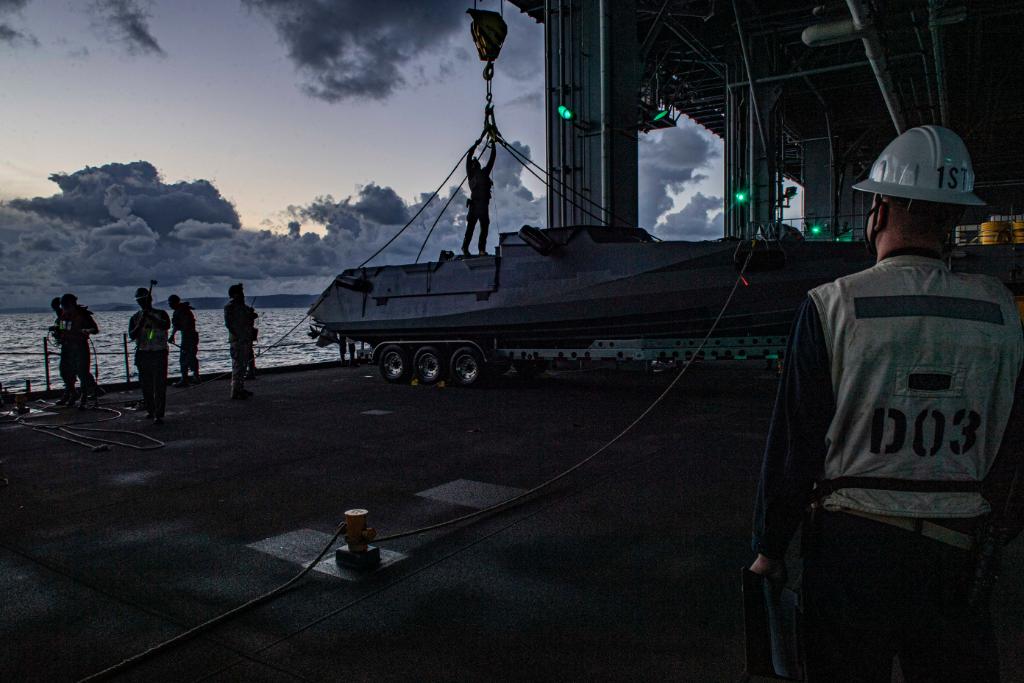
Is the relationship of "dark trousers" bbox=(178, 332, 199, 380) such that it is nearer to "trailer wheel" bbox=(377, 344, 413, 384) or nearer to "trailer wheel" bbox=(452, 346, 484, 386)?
"trailer wheel" bbox=(377, 344, 413, 384)

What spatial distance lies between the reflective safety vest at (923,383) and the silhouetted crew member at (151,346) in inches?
359

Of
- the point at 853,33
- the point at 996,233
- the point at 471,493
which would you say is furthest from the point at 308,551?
the point at 996,233

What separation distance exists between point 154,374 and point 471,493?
585cm

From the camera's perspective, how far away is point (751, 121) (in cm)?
2148

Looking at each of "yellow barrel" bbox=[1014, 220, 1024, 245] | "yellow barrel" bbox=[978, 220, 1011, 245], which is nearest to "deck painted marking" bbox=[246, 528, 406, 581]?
"yellow barrel" bbox=[1014, 220, 1024, 245]

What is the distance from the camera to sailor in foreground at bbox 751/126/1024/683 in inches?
63.6

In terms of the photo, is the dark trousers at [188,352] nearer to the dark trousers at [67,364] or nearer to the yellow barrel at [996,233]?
the dark trousers at [67,364]

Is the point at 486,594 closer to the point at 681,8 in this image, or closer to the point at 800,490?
the point at 800,490

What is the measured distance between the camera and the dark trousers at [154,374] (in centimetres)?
892

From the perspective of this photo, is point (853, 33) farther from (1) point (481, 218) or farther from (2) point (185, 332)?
(2) point (185, 332)

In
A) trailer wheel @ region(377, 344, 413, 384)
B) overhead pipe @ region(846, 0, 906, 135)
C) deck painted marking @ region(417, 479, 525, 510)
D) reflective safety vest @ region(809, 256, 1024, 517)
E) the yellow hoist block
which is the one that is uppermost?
overhead pipe @ region(846, 0, 906, 135)

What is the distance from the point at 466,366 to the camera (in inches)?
492

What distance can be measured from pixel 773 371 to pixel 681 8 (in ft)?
36.2

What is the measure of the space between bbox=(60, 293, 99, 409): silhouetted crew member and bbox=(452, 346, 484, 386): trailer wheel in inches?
237
